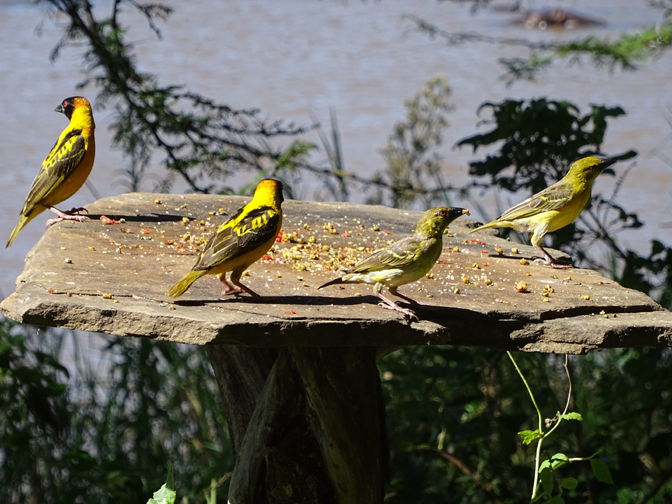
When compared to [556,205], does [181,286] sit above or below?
above

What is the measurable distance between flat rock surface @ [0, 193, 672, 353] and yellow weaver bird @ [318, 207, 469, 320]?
0.08m

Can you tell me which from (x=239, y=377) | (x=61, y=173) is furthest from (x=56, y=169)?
(x=239, y=377)

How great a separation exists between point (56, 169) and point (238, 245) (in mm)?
1805

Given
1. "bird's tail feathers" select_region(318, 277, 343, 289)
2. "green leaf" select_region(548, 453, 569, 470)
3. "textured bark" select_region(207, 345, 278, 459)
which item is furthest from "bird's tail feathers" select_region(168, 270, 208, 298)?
"green leaf" select_region(548, 453, 569, 470)

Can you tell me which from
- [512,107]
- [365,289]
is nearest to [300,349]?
[365,289]

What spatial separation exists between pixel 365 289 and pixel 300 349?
1.31 feet

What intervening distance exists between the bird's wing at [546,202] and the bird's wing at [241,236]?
1.57 meters

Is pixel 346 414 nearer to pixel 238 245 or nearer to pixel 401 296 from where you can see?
pixel 401 296

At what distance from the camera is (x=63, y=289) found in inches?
Result: 118

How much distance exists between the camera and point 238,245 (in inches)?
128

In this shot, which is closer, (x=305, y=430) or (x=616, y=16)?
(x=305, y=430)

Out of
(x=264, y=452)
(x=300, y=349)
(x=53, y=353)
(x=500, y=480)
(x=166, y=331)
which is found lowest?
(x=500, y=480)

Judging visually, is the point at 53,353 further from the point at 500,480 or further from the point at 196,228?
the point at 500,480

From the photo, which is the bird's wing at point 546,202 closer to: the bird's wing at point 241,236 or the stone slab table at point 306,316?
the stone slab table at point 306,316
